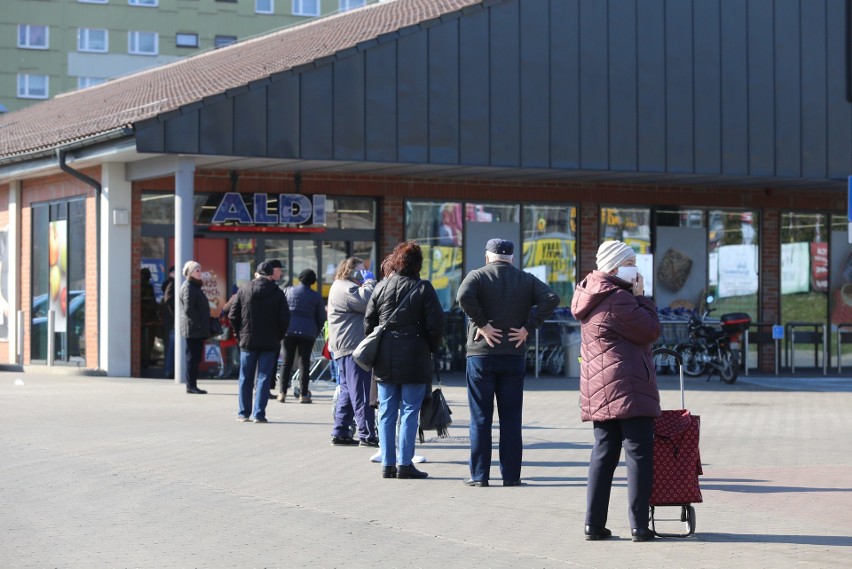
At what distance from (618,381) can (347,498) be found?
2593 mm

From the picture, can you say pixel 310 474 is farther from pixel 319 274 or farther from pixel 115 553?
pixel 319 274

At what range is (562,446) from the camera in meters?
→ 13.4

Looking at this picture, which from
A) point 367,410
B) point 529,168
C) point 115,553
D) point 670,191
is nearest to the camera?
point 115,553

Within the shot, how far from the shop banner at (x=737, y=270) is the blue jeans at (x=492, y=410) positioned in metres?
16.4

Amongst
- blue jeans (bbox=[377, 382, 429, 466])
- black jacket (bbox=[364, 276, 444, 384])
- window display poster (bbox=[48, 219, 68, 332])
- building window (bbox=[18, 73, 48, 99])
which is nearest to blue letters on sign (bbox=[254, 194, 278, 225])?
window display poster (bbox=[48, 219, 68, 332])

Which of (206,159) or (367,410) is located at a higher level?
(206,159)

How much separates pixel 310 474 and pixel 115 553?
3432 mm

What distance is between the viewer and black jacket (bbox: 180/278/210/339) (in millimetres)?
18953


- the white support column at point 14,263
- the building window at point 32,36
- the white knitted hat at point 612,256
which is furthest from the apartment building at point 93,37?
the white knitted hat at point 612,256

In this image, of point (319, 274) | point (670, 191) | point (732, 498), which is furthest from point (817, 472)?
point (670, 191)

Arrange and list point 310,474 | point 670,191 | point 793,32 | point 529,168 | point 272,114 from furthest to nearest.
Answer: point 670,191, point 793,32, point 529,168, point 272,114, point 310,474

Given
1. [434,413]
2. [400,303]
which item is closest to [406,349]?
[400,303]

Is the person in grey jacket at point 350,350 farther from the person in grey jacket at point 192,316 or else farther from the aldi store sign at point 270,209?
the aldi store sign at point 270,209

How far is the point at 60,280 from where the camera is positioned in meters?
24.3
